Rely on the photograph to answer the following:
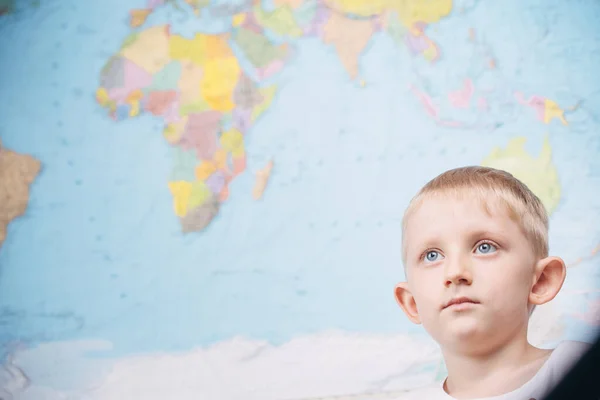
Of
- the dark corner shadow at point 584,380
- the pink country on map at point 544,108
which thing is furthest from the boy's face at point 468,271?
the pink country on map at point 544,108

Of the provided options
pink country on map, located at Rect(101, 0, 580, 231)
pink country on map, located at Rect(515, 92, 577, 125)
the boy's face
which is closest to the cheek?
the boy's face

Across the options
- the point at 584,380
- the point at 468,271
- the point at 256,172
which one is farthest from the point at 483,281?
the point at 256,172

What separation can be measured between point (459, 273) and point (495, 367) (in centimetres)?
12

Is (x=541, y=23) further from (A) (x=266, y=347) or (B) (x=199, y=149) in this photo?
(A) (x=266, y=347)

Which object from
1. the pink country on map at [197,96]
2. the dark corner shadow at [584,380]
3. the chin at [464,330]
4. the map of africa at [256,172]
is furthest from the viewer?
the pink country on map at [197,96]

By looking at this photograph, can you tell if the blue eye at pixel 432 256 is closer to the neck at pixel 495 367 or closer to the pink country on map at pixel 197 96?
the neck at pixel 495 367

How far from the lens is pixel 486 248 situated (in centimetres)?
77

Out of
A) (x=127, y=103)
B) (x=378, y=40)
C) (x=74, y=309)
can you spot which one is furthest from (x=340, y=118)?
(x=74, y=309)

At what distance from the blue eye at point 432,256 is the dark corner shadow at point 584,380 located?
1.67ft

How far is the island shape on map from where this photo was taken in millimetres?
2045

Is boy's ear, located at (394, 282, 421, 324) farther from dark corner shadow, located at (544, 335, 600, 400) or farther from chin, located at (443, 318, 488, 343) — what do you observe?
dark corner shadow, located at (544, 335, 600, 400)

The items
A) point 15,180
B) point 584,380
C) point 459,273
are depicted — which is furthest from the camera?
point 15,180

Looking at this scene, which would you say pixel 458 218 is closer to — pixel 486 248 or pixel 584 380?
pixel 486 248

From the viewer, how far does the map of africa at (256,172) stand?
6.49 feet
